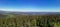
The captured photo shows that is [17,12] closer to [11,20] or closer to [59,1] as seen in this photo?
[11,20]

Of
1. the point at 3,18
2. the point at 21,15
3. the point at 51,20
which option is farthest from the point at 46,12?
the point at 3,18

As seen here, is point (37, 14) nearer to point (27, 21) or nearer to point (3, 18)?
point (27, 21)

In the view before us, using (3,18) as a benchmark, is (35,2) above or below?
above

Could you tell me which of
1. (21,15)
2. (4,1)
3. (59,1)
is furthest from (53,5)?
(4,1)

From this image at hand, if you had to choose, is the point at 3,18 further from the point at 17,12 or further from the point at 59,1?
the point at 59,1

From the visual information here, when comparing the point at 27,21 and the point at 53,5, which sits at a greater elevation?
the point at 53,5
